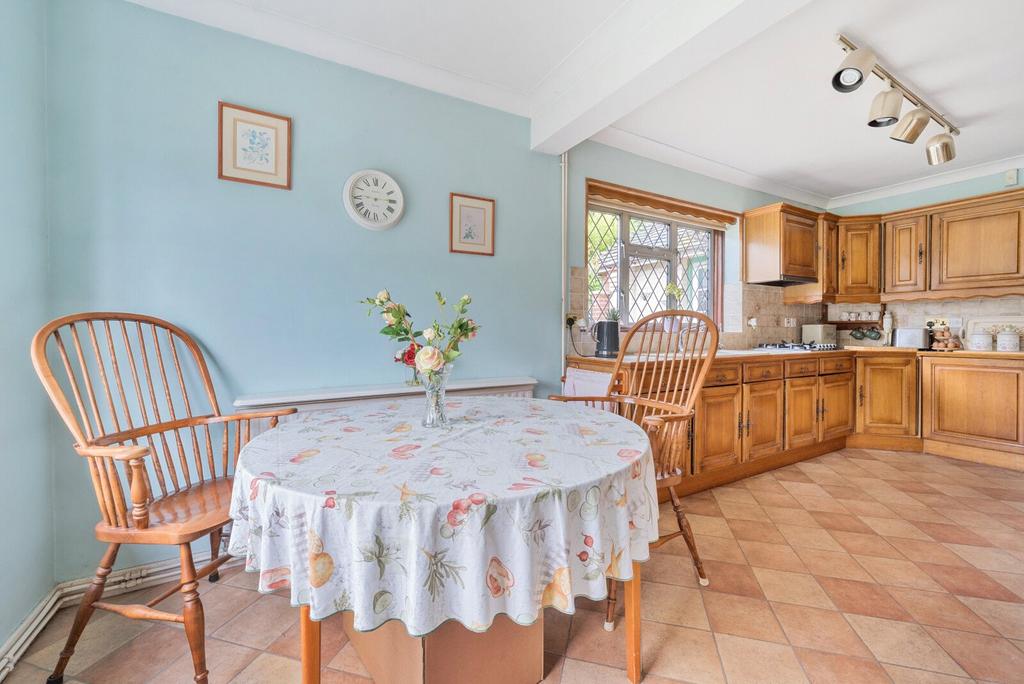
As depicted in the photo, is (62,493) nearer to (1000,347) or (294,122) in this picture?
(294,122)

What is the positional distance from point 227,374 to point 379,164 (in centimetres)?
126

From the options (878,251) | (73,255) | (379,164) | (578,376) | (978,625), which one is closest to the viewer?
(978,625)

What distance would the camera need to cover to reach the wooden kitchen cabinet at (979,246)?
10.6 ft

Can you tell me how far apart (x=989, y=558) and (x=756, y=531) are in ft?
3.16

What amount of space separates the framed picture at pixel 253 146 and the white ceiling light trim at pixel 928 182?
17.0 ft

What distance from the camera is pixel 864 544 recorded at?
2.05 m

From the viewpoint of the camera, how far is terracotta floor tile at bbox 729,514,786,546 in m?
2.11

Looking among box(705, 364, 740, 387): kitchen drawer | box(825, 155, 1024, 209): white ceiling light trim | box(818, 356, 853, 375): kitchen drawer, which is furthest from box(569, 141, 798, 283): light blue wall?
box(705, 364, 740, 387): kitchen drawer

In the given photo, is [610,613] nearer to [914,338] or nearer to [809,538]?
[809,538]

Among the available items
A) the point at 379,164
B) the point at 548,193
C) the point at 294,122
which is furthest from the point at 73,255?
the point at 548,193

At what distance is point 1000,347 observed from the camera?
332 cm

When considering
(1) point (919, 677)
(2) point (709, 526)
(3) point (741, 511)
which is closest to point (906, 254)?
(3) point (741, 511)

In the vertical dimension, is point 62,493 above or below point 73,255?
below

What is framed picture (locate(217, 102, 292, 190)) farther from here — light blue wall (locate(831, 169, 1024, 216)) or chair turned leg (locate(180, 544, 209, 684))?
light blue wall (locate(831, 169, 1024, 216))
